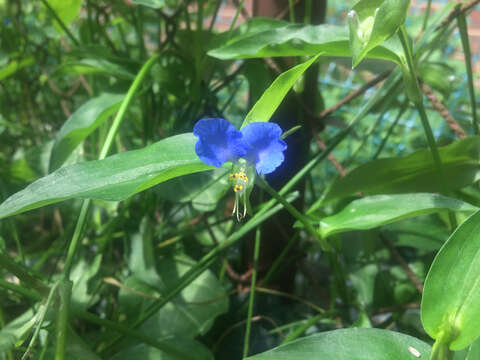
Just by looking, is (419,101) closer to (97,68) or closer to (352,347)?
(352,347)

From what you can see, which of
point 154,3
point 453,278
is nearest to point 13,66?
point 154,3

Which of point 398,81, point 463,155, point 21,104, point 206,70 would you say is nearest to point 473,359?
point 463,155

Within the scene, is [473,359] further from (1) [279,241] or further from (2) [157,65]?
(2) [157,65]

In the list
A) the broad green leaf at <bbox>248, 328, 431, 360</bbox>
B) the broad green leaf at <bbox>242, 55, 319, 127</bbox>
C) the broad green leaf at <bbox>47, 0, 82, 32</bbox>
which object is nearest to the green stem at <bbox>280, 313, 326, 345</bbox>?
the broad green leaf at <bbox>248, 328, 431, 360</bbox>

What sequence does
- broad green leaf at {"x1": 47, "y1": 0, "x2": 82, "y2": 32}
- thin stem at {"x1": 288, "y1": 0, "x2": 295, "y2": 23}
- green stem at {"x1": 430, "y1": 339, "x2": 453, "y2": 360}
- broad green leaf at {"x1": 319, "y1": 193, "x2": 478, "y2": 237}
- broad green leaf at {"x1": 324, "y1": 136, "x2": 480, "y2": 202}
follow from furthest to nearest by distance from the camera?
1. broad green leaf at {"x1": 47, "y1": 0, "x2": 82, "y2": 32}
2. thin stem at {"x1": 288, "y1": 0, "x2": 295, "y2": 23}
3. broad green leaf at {"x1": 324, "y1": 136, "x2": 480, "y2": 202}
4. broad green leaf at {"x1": 319, "y1": 193, "x2": 478, "y2": 237}
5. green stem at {"x1": 430, "y1": 339, "x2": 453, "y2": 360}

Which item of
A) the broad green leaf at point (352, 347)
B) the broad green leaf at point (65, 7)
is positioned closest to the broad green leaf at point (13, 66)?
the broad green leaf at point (65, 7)

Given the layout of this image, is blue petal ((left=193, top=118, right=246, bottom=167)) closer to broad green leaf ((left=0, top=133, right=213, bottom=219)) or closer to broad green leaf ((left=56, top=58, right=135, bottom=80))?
broad green leaf ((left=0, top=133, right=213, bottom=219))
